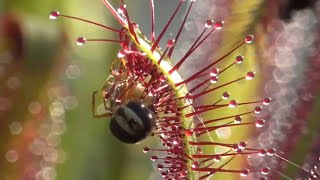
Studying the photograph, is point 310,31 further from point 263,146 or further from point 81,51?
point 81,51

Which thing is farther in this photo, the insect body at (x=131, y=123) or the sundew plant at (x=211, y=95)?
the sundew plant at (x=211, y=95)

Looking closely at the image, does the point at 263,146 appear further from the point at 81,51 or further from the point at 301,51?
the point at 81,51

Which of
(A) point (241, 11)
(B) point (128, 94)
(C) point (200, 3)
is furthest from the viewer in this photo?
(C) point (200, 3)

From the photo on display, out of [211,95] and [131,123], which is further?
[211,95]

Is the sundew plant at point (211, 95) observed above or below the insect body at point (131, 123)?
above

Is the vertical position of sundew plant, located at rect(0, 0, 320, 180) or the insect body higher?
sundew plant, located at rect(0, 0, 320, 180)

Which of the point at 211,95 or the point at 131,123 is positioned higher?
the point at 211,95

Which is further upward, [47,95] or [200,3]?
[200,3]

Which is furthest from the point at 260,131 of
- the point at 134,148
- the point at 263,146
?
the point at 134,148

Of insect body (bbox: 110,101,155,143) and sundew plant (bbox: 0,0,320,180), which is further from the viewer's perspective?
sundew plant (bbox: 0,0,320,180)

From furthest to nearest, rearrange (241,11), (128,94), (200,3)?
(200,3), (241,11), (128,94)

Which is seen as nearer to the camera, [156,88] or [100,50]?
[156,88]
